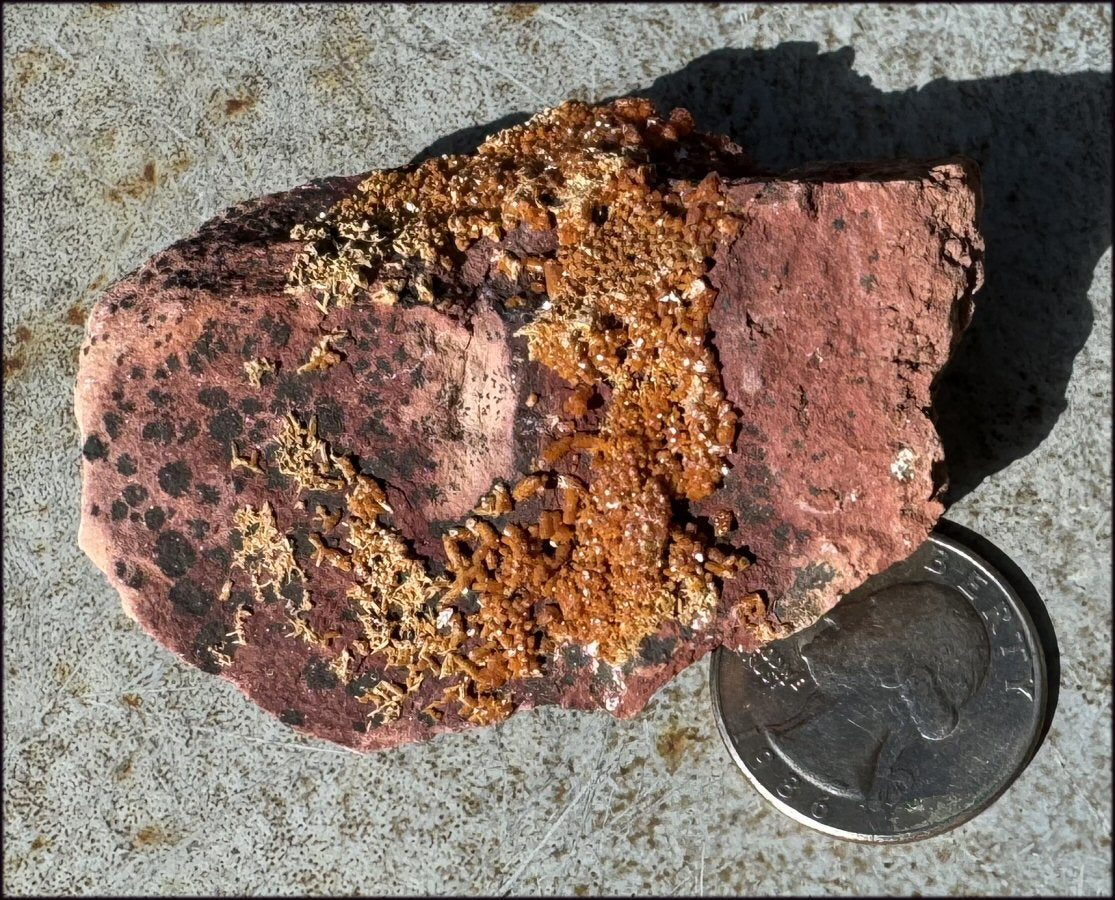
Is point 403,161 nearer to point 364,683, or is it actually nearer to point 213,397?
point 213,397

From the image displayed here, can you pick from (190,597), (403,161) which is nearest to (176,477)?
(190,597)

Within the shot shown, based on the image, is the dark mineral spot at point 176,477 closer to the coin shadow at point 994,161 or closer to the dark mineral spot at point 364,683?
the dark mineral spot at point 364,683

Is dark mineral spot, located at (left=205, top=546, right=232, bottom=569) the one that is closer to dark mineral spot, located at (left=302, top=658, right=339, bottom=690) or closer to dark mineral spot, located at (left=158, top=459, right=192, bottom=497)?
dark mineral spot, located at (left=158, top=459, right=192, bottom=497)

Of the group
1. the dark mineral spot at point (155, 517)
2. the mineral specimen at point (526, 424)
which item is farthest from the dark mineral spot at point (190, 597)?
the dark mineral spot at point (155, 517)

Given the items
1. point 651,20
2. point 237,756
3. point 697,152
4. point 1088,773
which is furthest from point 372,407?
point 1088,773

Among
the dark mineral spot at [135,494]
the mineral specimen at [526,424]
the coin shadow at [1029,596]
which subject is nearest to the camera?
the mineral specimen at [526,424]

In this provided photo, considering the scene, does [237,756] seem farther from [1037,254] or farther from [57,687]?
[1037,254]
